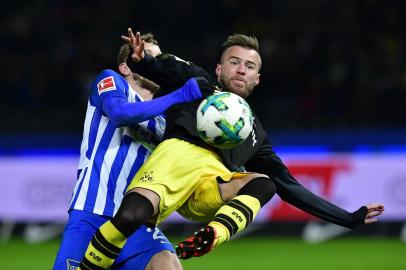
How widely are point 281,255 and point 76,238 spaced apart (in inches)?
198

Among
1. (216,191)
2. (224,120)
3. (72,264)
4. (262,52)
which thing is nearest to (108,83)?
(224,120)

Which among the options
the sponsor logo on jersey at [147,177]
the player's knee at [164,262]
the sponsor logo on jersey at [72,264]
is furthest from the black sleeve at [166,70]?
the sponsor logo on jersey at [72,264]

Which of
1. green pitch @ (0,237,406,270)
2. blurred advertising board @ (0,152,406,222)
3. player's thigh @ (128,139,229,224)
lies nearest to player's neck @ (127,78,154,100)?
player's thigh @ (128,139,229,224)

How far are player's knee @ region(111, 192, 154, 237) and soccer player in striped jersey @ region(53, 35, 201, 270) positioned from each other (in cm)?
42

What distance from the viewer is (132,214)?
A: 4.69 m

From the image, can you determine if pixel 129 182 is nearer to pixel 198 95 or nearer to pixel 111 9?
pixel 198 95

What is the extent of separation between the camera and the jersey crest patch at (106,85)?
530 centimetres

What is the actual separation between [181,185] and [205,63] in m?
8.62

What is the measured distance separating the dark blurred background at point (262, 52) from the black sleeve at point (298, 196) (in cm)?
637

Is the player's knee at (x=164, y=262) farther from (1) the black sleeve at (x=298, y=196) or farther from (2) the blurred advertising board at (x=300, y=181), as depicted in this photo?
(2) the blurred advertising board at (x=300, y=181)

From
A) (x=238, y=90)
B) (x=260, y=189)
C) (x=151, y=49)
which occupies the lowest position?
(x=260, y=189)

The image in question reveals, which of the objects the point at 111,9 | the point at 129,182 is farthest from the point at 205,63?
the point at 129,182

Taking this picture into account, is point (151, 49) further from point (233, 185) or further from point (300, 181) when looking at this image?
point (300, 181)

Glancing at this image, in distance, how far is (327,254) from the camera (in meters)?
→ 9.88
